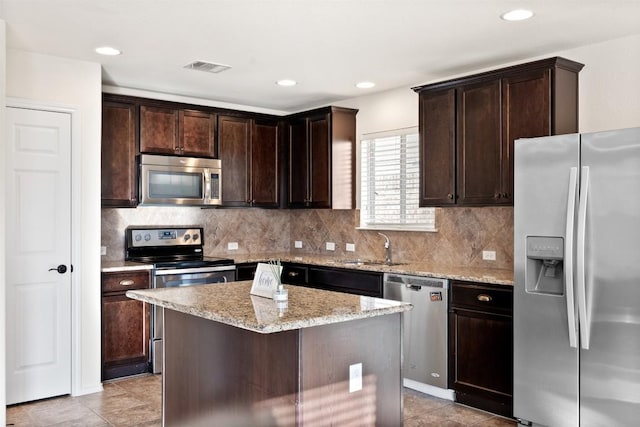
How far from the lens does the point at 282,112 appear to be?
6.68 metres

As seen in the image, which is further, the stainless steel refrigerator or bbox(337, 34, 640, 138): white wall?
bbox(337, 34, 640, 138): white wall

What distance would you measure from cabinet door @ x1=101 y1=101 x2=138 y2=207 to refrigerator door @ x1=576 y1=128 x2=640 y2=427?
3734mm

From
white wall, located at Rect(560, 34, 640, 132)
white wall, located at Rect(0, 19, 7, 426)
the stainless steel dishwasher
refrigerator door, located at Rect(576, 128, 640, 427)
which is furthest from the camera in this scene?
the stainless steel dishwasher

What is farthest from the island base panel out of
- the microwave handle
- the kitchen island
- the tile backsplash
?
the microwave handle

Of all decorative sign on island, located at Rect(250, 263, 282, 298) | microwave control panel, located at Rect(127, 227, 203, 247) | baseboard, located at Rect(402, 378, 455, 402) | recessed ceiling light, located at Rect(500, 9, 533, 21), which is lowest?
baseboard, located at Rect(402, 378, 455, 402)

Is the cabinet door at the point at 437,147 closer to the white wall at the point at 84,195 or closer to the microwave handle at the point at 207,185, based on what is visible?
the microwave handle at the point at 207,185

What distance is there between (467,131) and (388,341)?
7.21ft

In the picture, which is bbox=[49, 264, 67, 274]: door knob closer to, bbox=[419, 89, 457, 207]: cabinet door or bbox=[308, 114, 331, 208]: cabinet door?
bbox=[308, 114, 331, 208]: cabinet door

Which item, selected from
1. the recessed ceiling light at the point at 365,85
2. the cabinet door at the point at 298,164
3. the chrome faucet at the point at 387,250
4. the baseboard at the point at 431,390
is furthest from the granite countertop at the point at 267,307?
the cabinet door at the point at 298,164

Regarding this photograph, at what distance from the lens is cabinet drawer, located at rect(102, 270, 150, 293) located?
469 cm

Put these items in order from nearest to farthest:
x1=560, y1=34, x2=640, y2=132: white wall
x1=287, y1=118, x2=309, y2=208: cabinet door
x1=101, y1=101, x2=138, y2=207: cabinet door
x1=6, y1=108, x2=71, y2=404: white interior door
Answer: x1=560, y1=34, x2=640, y2=132: white wall → x1=6, y1=108, x2=71, y2=404: white interior door → x1=101, y1=101, x2=138, y2=207: cabinet door → x1=287, y1=118, x2=309, y2=208: cabinet door

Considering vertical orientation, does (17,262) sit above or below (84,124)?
below

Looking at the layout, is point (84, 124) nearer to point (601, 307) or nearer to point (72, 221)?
point (72, 221)

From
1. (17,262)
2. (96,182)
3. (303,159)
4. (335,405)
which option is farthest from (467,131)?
(17,262)
